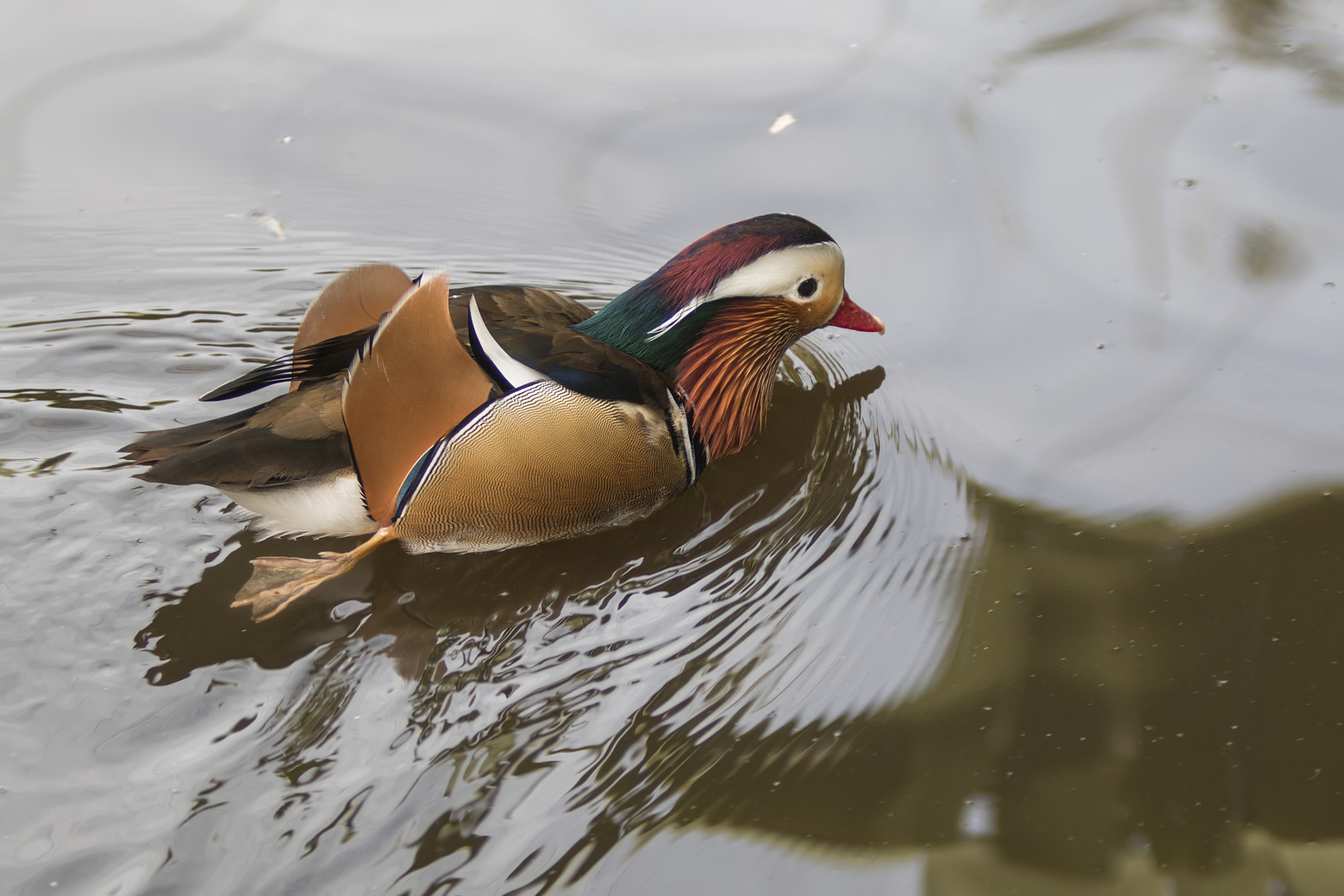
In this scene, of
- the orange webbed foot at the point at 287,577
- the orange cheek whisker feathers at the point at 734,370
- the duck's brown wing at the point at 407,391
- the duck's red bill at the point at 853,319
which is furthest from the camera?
the duck's red bill at the point at 853,319

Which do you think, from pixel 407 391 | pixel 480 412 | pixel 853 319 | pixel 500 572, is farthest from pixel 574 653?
pixel 853 319

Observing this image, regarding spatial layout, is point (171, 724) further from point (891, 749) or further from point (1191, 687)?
point (1191, 687)

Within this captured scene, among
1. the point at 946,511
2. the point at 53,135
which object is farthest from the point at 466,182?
the point at 946,511

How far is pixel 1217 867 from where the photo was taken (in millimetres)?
2008

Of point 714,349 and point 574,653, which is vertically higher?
point 714,349

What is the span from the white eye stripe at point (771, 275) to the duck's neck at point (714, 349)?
0.02 m

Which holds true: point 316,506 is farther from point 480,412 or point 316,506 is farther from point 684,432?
point 684,432

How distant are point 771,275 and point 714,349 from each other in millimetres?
262

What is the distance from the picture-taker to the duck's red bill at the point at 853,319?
326cm

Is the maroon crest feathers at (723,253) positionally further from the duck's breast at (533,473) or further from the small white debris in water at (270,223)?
the small white debris in water at (270,223)

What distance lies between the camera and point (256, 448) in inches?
101

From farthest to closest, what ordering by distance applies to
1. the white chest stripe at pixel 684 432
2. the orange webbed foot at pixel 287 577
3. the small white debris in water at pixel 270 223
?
the small white debris in water at pixel 270 223 < the white chest stripe at pixel 684 432 < the orange webbed foot at pixel 287 577

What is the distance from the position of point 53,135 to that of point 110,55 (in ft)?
1.56

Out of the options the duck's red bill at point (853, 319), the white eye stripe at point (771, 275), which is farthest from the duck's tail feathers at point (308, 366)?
the duck's red bill at point (853, 319)
